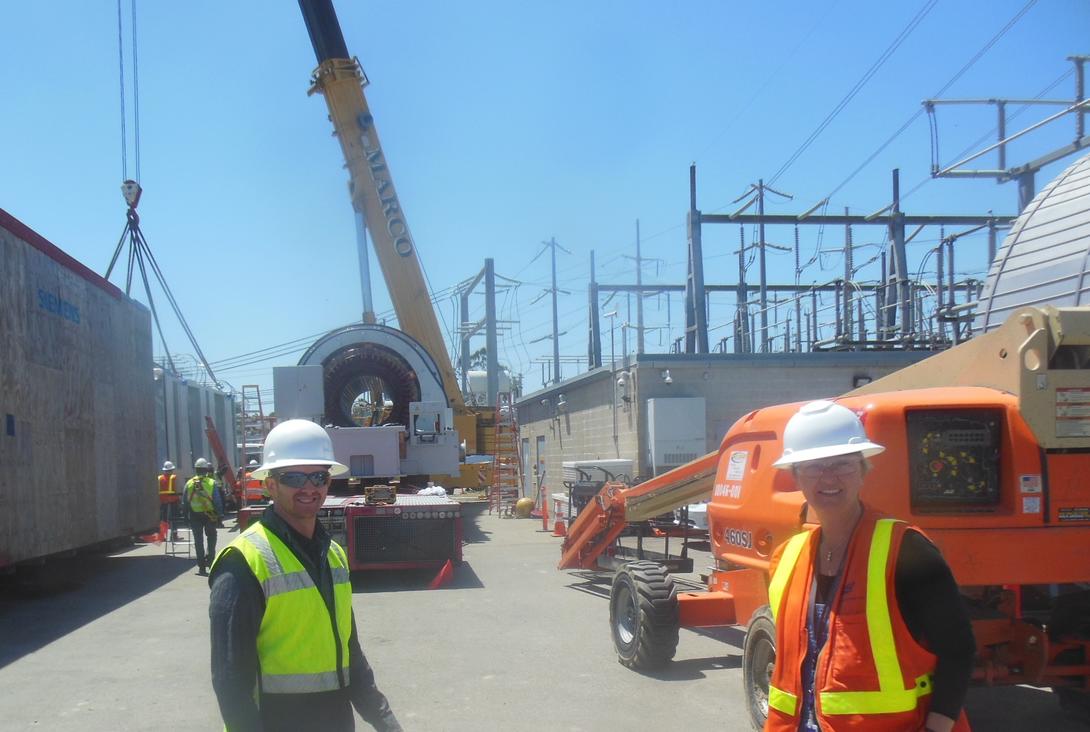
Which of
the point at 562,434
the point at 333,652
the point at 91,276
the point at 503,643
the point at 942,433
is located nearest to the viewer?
the point at 333,652

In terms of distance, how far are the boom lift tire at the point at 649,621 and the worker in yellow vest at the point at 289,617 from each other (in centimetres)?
471

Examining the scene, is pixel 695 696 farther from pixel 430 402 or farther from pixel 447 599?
pixel 430 402

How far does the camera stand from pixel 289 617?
9.62ft

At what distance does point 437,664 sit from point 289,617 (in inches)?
227

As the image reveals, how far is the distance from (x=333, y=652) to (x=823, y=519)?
5.26 ft

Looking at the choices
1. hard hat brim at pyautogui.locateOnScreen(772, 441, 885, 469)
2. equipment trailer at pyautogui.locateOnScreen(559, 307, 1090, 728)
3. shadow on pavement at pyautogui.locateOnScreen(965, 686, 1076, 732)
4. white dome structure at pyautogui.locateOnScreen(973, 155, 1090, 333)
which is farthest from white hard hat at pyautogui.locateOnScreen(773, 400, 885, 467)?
white dome structure at pyautogui.locateOnScreen(973, 155, 1090, 333)

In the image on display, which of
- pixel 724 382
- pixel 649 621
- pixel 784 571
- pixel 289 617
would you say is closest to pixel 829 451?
pixel 784 571

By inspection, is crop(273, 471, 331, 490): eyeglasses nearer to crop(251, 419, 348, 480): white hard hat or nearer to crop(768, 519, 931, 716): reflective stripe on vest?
crop(251, 419, 348, 480): white hard hat

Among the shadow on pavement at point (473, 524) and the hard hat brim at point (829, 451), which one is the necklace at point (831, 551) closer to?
the hard hat brim at point (829, 451)

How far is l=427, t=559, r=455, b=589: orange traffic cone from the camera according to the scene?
41.8ft

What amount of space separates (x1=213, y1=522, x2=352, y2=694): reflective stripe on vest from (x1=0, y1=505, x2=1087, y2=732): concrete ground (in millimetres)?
3856

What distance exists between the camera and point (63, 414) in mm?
12938

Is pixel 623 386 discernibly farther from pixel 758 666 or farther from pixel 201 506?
pixel 758 666

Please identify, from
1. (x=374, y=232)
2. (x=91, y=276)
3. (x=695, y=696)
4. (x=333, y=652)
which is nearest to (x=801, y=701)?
(x=333, y=652)
